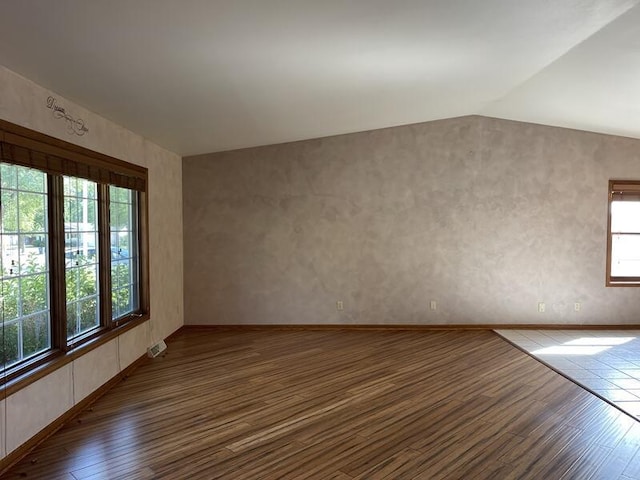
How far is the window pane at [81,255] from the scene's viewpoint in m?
3.67

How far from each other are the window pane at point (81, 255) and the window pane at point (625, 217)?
6.72m

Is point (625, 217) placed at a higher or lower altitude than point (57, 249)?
higher

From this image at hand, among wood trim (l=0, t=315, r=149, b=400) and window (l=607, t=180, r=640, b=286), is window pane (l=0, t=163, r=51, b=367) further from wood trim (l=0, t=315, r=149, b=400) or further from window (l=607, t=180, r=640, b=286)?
window (l=607, t=180, r=640, b=286)

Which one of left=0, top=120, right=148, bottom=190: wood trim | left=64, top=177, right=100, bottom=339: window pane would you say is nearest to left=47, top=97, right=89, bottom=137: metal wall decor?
left=0, top=120, right=148, bottom=190: wood trim

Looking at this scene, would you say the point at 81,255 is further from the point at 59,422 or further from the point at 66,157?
the point at 59,422

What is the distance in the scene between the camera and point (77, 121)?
3.61 metres

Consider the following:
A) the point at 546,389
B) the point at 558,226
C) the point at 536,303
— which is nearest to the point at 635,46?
the point at 546,389

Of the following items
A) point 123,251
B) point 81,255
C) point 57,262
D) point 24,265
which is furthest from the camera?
point 123,251

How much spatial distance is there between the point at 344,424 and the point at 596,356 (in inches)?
133

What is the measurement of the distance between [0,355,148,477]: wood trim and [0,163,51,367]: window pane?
0.52 metres

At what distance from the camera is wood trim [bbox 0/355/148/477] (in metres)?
2.78

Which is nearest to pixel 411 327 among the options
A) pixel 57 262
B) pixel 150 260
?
pixel 150 260

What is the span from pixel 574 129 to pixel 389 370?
4448 millimetres

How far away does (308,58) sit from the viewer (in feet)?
10.6
